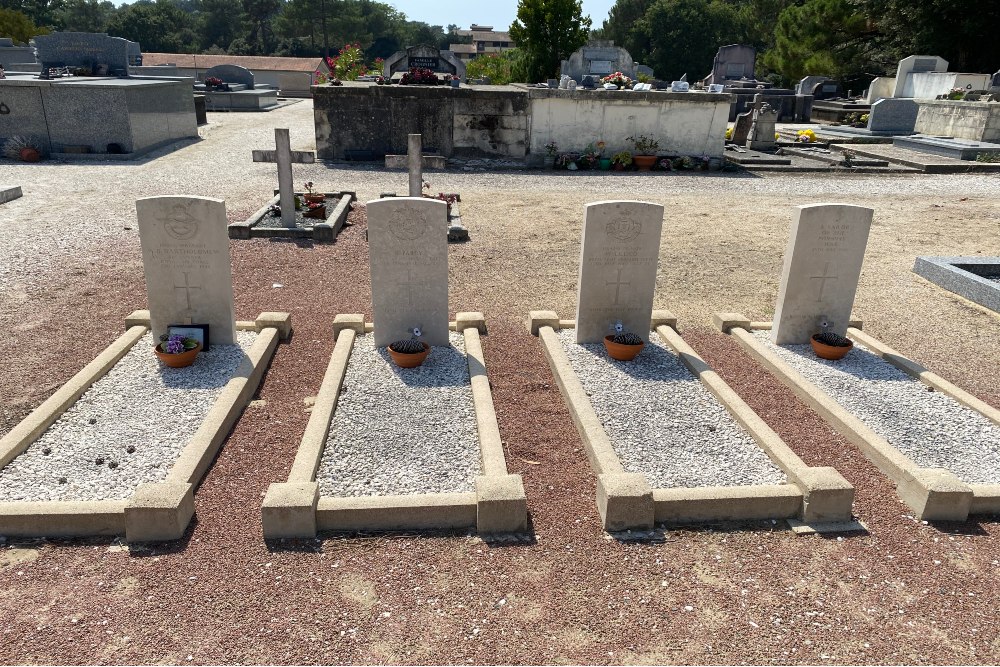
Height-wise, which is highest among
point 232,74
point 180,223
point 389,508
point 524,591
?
point 232,74

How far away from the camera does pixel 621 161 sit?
17125 mm

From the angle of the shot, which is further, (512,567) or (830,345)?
(830,345)

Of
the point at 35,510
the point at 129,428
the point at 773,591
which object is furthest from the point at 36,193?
the point at 773,591

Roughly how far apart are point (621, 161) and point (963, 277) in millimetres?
9865

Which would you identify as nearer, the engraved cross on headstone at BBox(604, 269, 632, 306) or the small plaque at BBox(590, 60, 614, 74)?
the engraved cross on headstone at BBox(604, 269, 632, 306)

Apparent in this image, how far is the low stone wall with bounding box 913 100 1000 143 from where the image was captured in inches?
782

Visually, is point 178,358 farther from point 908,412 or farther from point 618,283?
point 908,412

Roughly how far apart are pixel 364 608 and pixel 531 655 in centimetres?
89

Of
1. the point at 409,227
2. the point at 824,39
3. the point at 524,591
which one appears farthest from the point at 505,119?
the point at 824,39

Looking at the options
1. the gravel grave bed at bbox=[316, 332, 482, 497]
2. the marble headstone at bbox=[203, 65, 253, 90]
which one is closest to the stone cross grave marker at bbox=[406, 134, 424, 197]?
the gravel grave bed at bbox=[316, 332, 482, 497]

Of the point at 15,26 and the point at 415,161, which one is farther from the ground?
the point at 15,26

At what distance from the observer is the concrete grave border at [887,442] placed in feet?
13.8

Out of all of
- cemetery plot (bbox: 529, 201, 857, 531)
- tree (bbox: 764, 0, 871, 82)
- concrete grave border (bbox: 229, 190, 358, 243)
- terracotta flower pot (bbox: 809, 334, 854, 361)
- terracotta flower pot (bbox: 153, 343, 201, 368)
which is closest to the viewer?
cemetery plot (bbox: 529, 201, 857, 531)

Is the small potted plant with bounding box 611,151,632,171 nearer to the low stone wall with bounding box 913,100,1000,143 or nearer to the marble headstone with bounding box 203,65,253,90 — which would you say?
the low stone wall with bounding box 913,100,1000,143
